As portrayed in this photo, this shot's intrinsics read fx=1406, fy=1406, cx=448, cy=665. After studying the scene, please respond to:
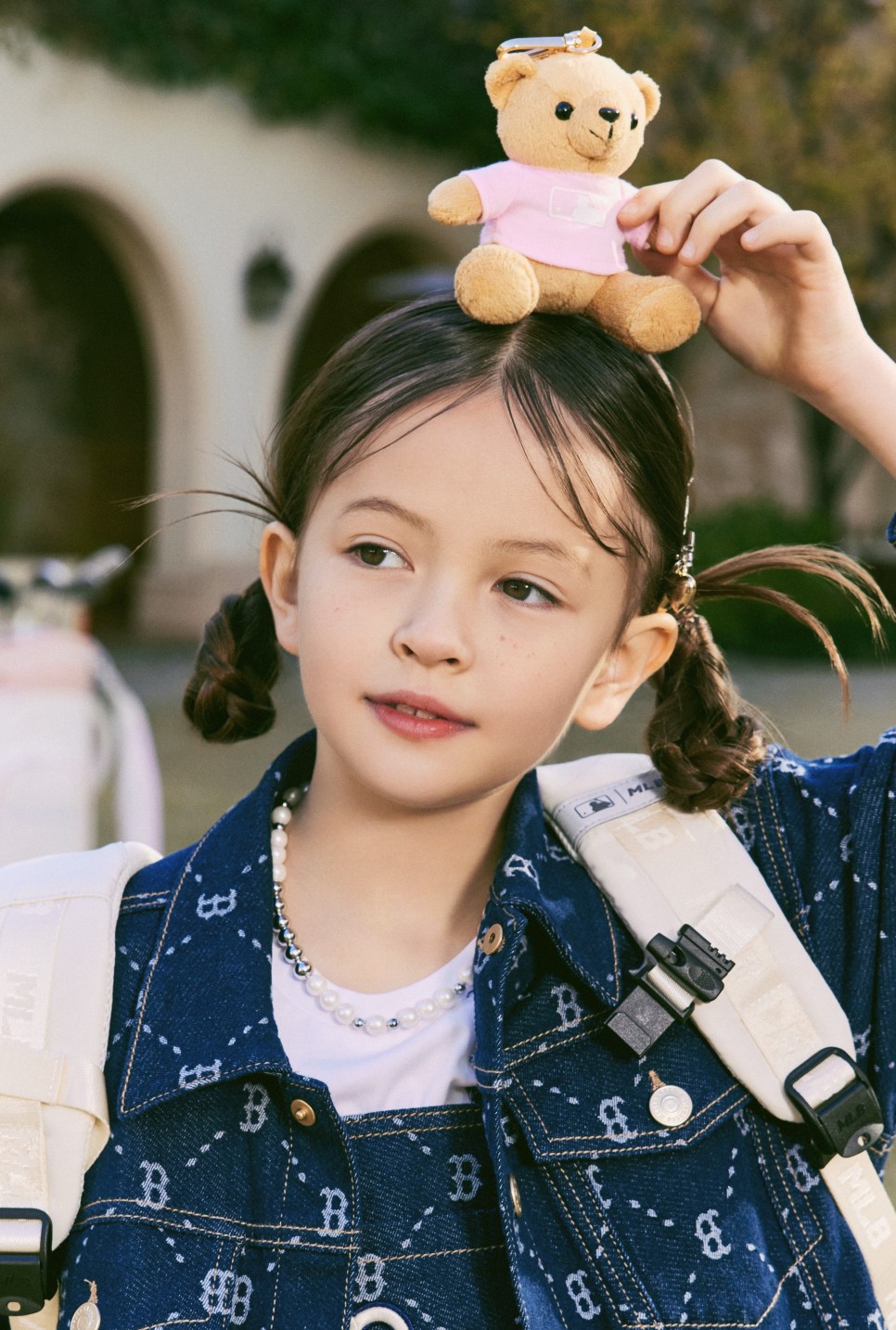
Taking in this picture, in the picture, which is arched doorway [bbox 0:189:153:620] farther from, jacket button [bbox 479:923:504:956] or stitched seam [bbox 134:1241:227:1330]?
→ stitched seam [bbox 134:1241:227:1330]

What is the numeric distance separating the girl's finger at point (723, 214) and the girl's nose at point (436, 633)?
1.39 feet

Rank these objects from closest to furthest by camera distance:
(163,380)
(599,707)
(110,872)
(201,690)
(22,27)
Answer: (110,872), (599,707), (201,690), (22,27), (163,380)

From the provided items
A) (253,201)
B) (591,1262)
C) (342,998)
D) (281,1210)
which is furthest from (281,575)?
(253,201)

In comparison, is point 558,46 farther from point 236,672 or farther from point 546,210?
point 236,672

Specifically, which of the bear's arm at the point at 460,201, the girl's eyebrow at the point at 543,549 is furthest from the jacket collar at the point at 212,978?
the bear's arm at the point at 460,201

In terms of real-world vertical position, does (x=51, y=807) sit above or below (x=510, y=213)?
below

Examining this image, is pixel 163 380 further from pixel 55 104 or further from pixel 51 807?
pixel 51 807

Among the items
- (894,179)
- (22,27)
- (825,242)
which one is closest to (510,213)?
(825,242)

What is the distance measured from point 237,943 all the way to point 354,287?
11.4 m

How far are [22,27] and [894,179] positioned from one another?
6117mm

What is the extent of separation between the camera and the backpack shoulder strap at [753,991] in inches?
54.6

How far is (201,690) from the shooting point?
1729 mm

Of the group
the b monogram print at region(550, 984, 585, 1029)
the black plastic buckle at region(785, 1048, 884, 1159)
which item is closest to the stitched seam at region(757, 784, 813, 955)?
the black plastic buckle at region(785, 1048, 884, 1159)

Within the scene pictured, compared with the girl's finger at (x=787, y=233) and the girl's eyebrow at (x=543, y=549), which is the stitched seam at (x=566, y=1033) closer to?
the girl's eyebrow at (x=543, y=549)
